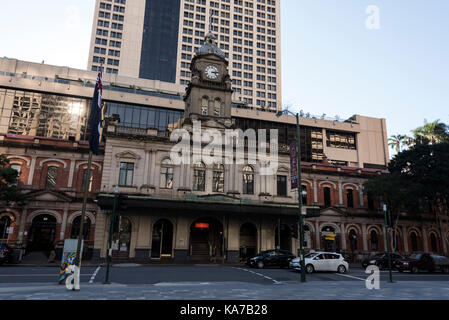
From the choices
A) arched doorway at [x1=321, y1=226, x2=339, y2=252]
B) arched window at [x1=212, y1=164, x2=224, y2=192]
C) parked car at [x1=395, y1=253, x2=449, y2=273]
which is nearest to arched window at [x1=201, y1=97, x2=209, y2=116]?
arched window at [x1=212, y1=164, x2=224, y2=192]

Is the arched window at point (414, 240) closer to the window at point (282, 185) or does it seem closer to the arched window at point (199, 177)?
the window at point (282, 185)

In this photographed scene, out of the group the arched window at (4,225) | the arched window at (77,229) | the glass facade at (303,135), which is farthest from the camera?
the glass facade at (303,135)

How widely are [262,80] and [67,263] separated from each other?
2986 inches

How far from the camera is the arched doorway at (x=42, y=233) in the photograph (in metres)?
32.9

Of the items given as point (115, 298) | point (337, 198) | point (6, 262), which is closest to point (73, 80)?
point (6, 262)

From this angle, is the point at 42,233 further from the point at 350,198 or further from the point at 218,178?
the point at 350,198

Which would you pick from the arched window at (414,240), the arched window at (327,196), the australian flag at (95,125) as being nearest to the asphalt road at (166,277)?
the australian flag at (95,125)

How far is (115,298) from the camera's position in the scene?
10836mm

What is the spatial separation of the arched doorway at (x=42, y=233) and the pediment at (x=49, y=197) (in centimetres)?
182

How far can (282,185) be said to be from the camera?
38875 mm

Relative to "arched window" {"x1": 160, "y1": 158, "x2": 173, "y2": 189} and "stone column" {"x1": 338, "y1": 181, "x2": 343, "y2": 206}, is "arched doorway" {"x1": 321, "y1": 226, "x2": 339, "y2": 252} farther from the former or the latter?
"arched window" {"x1": 160, "y1": 158, "x2": 173, "y2": 189}

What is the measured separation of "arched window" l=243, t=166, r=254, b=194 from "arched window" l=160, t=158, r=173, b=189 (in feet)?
28.6

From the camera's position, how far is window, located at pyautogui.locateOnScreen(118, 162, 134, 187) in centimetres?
3362
